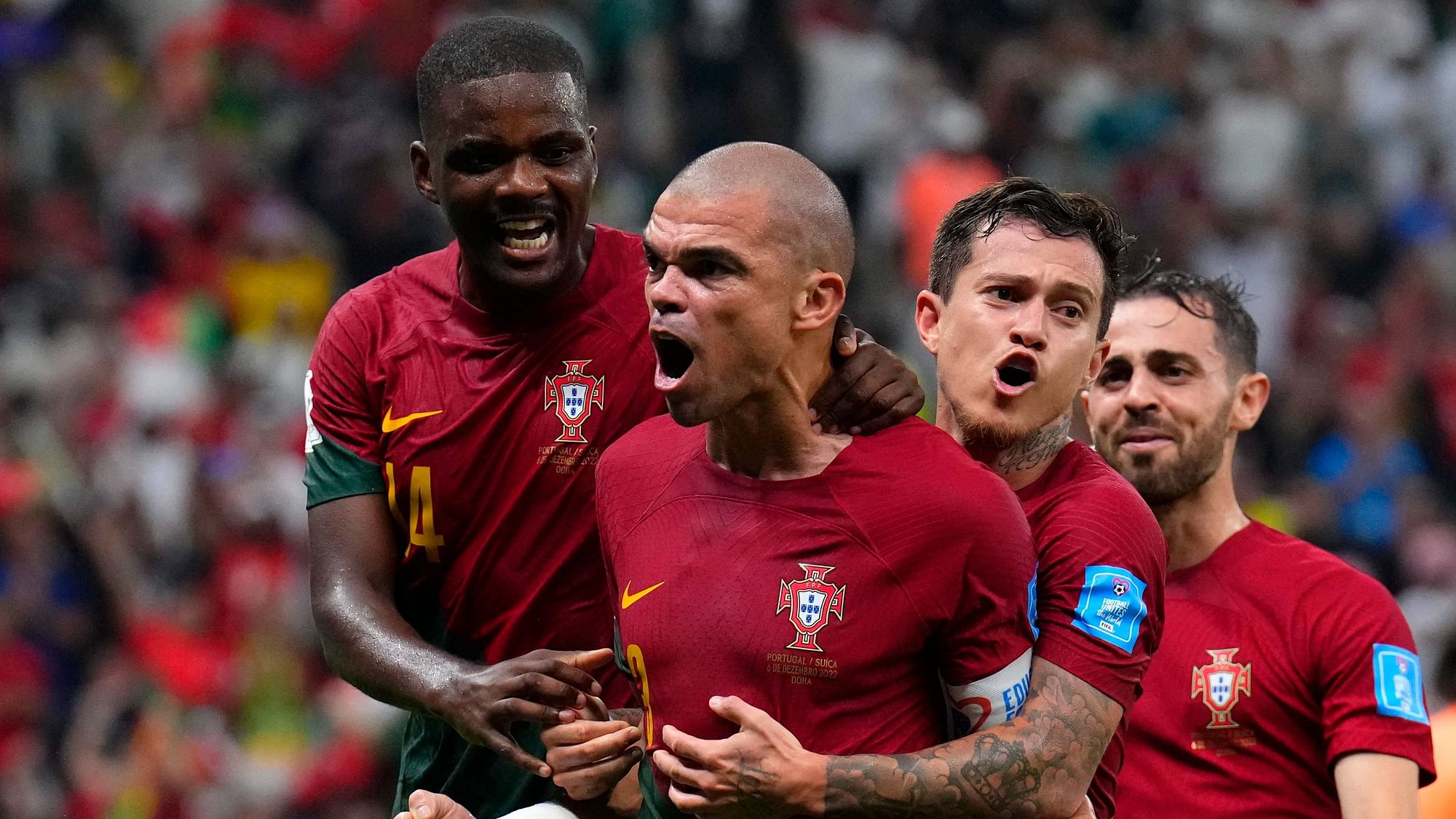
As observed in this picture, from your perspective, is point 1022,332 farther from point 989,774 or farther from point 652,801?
point 652,801

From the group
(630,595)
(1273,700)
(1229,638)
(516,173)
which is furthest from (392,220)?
(630,595)

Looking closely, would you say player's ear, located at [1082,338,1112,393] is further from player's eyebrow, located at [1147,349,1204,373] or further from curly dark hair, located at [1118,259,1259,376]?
curly dark hair, located at [1118,259,1259,376]

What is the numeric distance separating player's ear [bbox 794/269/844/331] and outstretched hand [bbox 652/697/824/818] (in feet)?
2.40

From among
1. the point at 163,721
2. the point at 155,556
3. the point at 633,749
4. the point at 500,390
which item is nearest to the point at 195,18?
the point at 155,556

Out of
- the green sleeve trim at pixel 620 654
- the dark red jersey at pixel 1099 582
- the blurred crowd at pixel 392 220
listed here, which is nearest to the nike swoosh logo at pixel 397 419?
the green sleeve trim at pixel 620 654

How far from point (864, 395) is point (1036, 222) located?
61 centimetres

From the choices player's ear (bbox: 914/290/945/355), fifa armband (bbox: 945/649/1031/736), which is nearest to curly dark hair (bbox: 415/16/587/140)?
player's ear (bbox: 914/290/945/355)

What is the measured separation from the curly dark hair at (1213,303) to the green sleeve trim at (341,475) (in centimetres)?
202

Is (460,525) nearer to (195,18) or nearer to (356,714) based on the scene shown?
(356,714)

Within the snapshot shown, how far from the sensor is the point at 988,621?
3330mm

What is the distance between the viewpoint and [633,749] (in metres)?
3.76

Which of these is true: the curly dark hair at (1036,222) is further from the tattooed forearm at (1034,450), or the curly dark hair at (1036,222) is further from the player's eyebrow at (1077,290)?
the tattooed forearm at (1034,450)

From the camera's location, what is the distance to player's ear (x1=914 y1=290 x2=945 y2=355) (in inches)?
158

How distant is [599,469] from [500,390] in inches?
23.6
